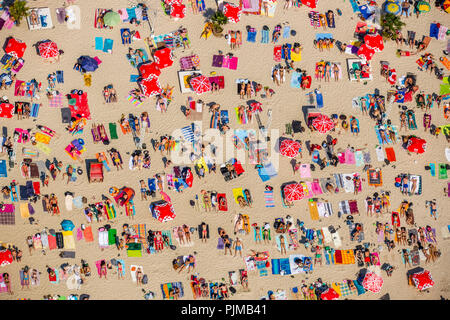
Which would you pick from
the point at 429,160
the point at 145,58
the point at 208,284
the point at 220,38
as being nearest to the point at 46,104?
the point at 145,58

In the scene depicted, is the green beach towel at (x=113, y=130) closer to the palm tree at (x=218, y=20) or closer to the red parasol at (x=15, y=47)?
the red parasol at (x=15, y=47)

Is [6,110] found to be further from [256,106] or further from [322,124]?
[322,124]

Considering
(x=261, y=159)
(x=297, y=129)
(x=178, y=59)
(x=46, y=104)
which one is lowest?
(x=261, y=159)

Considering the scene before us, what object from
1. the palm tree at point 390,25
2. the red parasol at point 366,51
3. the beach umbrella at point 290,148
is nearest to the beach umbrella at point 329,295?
the beach umbrella at point 290,148

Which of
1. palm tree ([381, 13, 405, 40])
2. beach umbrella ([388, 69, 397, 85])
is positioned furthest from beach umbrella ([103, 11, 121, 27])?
beach umbrella ([388, 69, 397, 85])

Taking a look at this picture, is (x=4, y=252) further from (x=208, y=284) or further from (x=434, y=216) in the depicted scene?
(x=434, y=216)

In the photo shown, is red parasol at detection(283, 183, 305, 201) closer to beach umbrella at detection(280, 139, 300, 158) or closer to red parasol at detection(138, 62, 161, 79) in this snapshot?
beach umbrella at detection(280, 139, 300, 158)
